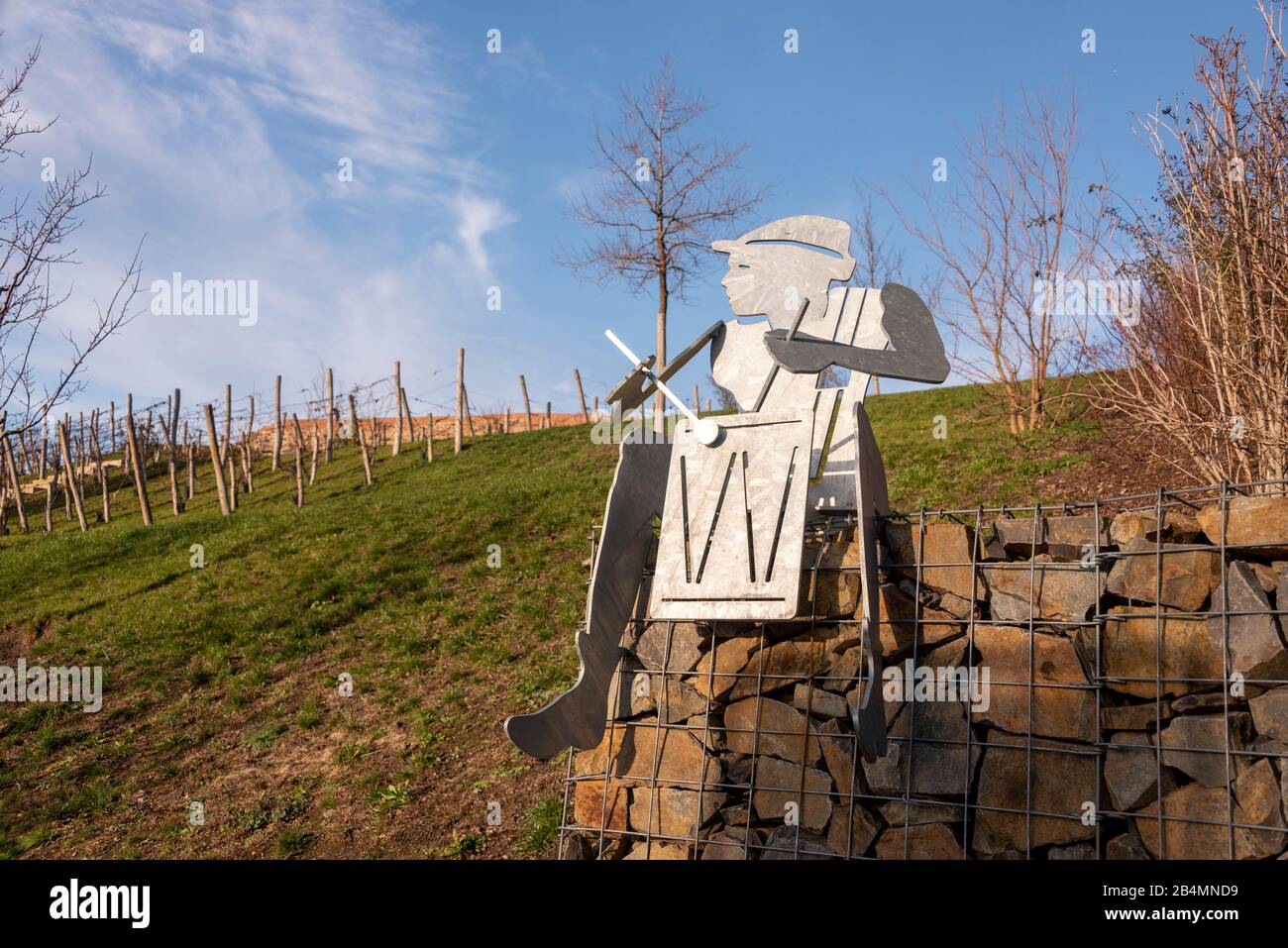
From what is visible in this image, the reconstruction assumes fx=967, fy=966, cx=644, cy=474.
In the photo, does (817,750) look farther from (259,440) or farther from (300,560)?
(259,440)

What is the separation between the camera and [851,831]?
180 inches

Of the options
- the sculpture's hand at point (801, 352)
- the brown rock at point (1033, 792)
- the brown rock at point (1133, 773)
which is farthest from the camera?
the sculpture's hand at point (801, 352)

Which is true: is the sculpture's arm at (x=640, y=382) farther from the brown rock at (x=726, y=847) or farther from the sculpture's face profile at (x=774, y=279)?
the brown rock at (x=726, y=847)

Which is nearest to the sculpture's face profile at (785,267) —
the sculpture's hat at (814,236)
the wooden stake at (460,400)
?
the sculpture's hat at (814,236)

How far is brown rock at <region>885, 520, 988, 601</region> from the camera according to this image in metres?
4.84

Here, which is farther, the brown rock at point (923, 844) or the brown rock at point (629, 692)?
the brown rock at point (629, 692)

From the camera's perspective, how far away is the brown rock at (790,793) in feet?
15.6

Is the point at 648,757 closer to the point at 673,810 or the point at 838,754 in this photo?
the point at 673,810

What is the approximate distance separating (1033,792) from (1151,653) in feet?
2.66

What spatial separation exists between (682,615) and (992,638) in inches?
59.1

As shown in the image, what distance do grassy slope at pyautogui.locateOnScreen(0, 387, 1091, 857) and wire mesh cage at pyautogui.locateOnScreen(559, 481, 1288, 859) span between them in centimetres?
164

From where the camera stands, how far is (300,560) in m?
12.6

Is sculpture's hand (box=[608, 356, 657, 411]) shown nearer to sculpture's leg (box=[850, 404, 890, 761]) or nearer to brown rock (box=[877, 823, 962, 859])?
sculpture's leg (box=[850, 404, 890, 761])

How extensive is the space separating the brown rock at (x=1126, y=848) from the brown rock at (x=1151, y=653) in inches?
24.1
